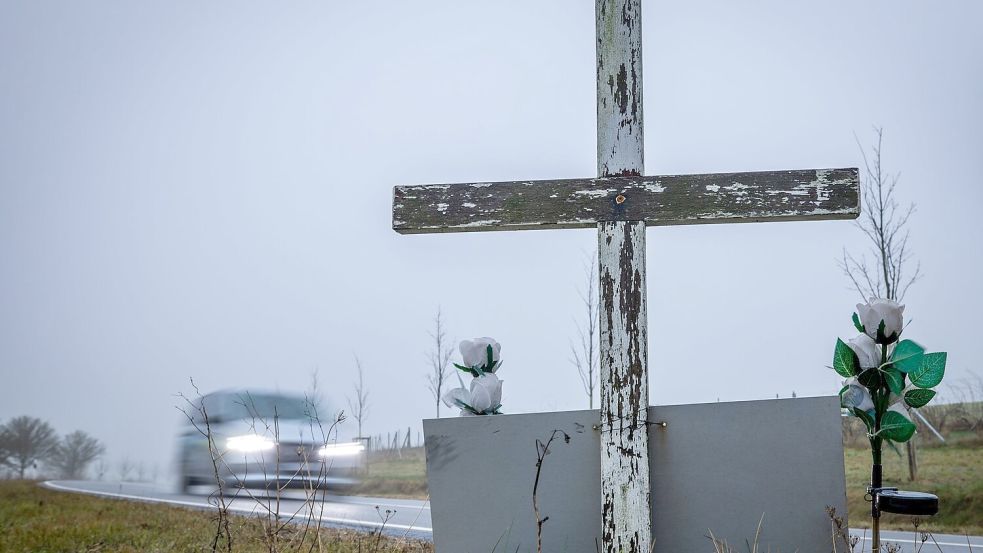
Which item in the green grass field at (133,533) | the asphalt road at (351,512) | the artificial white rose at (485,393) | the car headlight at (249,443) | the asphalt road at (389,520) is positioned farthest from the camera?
the asphalt road at (351,512)

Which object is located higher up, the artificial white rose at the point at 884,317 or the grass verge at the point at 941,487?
the artificial white rose at the point at 884,317

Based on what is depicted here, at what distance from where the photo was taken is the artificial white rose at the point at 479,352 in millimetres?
3035

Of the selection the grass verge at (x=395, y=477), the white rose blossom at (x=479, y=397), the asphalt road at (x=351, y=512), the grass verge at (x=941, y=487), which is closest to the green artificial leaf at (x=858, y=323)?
the white rose blossom at (x=479, y=397)

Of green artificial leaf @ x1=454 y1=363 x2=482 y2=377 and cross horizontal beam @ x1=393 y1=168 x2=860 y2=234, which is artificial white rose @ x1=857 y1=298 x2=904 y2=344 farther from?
green artificial leaf @ x1=454 y1=363 x2=482 y2=377

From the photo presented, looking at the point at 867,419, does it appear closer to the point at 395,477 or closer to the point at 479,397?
the point at 479,397

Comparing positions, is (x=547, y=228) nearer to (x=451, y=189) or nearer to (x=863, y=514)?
Answer: (x=451, y=189)

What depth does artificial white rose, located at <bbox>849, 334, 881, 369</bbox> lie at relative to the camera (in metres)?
2.39

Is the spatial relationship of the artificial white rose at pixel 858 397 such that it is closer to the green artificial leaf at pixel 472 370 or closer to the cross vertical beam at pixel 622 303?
the cross vertical beam at pixel 622 303

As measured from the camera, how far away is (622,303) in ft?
8.55

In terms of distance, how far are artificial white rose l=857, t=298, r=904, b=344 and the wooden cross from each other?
423 millimetres

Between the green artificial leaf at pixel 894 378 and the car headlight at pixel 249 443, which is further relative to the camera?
the car headlight at pixel 249 443

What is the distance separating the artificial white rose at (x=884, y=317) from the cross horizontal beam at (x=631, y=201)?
42 cm

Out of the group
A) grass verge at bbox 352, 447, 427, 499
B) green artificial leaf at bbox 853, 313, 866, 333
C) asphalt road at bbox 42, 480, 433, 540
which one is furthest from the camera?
grass verge at bbox 352, 447, 427, 499

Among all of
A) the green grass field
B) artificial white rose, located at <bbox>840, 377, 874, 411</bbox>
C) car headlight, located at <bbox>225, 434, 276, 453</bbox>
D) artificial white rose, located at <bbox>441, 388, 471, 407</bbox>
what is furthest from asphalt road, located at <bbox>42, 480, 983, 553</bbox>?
artificial white rose, located at <bbox>840, 377, 874, 411</bbox>
